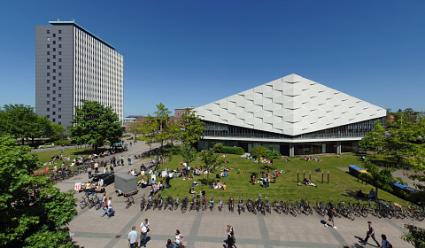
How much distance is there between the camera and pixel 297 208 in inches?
725

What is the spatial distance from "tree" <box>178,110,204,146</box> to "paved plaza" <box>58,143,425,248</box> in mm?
30043

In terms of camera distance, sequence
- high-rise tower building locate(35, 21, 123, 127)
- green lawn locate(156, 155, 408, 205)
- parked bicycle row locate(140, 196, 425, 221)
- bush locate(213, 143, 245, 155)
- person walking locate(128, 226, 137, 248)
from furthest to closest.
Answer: high-rise tower building locate(35, 21, 123, 127) < bush locate(213, 143, 245, 155) < green lawn locate(156, 155, 408, 205) < parked bicycle row locate(140, 196, 425, 221) < person walking locate(128, 226, 137, 248)

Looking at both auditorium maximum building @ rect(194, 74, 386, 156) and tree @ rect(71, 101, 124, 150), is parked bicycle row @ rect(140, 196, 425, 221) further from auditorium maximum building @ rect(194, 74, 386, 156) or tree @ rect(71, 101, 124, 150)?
tree @ rect(71, 101, 124, 150)

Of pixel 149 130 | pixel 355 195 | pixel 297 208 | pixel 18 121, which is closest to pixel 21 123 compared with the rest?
pixel 18 121

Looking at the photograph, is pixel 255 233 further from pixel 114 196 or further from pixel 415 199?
pixel 114 196

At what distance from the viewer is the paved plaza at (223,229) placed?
1365 cm

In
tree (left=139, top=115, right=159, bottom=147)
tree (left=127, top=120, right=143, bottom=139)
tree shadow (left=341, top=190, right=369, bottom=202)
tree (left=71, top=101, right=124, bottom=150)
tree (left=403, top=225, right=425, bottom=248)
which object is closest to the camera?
tree (left=403, top=225, right=425, bottom=248)

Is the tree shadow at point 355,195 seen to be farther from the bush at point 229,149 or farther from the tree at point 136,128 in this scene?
the tree at point 136,128

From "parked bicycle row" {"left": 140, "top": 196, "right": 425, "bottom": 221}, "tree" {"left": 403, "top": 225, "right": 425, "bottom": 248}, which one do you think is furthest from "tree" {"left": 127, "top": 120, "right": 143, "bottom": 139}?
"tree" {"left": 403, "top": 225, "right": 425, "bottom": 248}

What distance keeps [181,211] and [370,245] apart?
1367cm

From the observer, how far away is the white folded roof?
48344mm

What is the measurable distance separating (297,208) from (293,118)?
1261 inches

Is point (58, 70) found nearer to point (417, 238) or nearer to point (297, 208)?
point (297, 208)

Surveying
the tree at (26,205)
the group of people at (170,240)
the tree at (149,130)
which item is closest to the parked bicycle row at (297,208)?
the group of people at (170,240)
